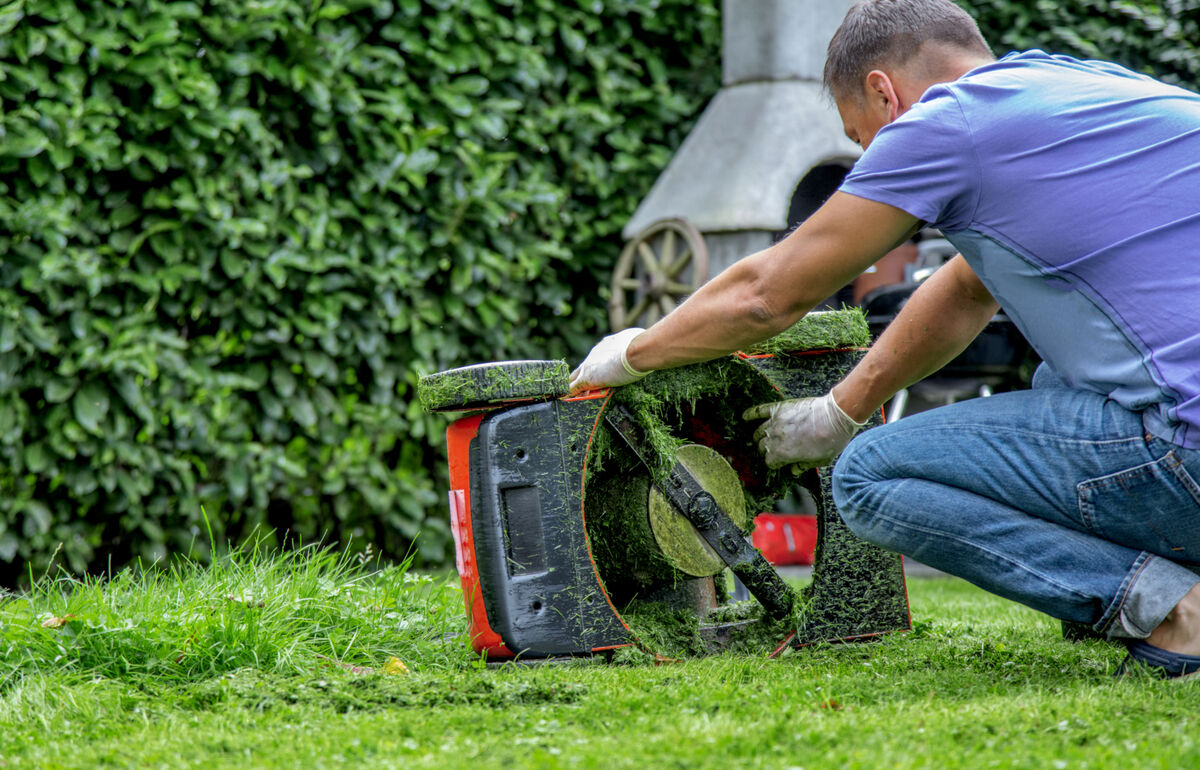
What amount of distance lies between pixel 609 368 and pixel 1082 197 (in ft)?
2.92

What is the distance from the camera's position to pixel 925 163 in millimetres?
1921

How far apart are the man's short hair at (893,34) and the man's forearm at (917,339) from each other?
0.42 meters

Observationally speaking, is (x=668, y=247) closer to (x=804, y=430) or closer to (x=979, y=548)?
(x=804, y=430)

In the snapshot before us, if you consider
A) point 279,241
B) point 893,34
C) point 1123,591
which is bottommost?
point 1123,591

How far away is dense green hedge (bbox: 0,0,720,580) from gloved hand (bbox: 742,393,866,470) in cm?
186

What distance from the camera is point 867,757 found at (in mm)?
1504

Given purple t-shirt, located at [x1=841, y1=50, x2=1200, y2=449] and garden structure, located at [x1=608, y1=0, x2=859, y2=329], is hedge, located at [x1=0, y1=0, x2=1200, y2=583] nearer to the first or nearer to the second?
garden structure, located at [x1=608, y1=0, x2=859, y2=329]

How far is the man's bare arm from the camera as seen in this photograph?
1.98 meters

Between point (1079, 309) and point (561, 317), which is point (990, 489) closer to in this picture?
point (1079, 309)

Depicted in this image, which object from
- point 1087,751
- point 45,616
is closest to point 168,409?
point 45,616

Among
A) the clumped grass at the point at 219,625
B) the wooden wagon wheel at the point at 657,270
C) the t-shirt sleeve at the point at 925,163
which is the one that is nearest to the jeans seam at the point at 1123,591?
the t-shirt sleeve at the point at 925,163

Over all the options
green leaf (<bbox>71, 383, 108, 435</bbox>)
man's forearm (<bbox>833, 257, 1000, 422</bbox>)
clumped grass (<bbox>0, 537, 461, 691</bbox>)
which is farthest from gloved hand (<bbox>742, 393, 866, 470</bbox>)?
green leaf (<bbox>71, 383, 108, 435</bbox>)

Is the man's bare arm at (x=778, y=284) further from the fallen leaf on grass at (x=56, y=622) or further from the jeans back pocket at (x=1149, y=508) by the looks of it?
the fallen leaf on grass at (x=56, y=622)

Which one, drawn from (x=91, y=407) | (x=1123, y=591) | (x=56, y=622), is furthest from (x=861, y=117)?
(x=91, y=407)
